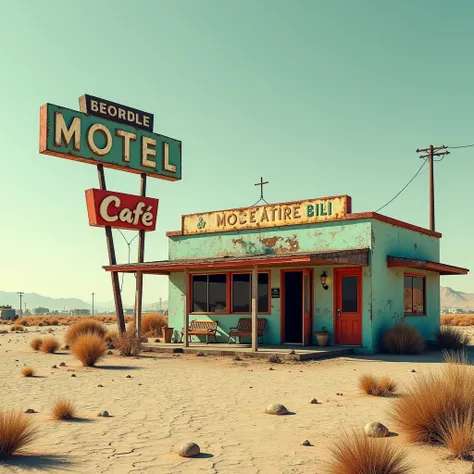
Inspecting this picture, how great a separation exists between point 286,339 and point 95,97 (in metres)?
11.2

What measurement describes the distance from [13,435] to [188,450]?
175 cm

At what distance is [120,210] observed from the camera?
21578 millimetres

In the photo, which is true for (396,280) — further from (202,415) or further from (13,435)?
(13,435)

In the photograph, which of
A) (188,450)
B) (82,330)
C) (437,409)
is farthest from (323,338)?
(188,450)

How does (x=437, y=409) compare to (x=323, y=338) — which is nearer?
(x=437, y=409)

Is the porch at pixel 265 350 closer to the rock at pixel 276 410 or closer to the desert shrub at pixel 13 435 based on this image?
the rock at pixel 276 410

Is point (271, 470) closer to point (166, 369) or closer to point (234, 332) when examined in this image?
point (166, 369)

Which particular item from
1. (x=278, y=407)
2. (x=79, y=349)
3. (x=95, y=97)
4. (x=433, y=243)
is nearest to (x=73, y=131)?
(x=95, y=97)

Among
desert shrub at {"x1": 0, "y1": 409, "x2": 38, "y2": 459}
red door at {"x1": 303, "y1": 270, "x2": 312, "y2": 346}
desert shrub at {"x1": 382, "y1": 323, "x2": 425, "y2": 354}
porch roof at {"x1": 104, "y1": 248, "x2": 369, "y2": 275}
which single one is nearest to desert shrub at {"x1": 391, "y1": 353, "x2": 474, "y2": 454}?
desert shrub at {"x1": 0, "y1": 409, "x2": 38, "y2": 459}

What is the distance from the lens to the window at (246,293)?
65.0ft

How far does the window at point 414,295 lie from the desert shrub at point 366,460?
15.7m

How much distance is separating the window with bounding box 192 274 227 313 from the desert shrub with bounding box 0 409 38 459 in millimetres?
14637

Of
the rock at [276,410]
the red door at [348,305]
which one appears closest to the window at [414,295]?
A: the red door at [348,305]

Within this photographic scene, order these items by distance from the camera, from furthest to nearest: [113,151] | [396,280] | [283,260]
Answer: [113,151], [396,280], [283,260]
